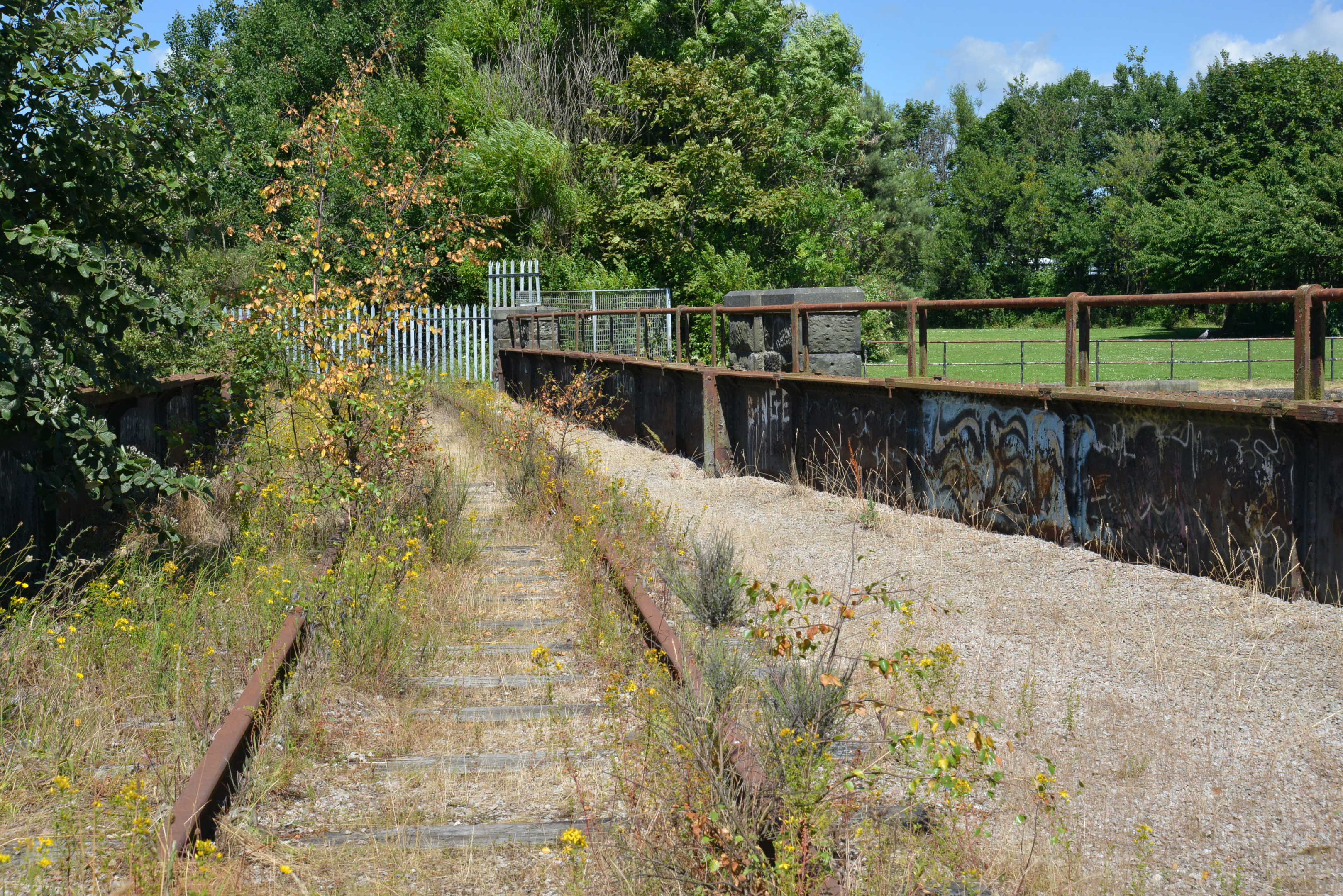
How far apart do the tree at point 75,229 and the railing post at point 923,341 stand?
18.3ft

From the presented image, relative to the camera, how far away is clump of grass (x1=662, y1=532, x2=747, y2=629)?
21.7ft

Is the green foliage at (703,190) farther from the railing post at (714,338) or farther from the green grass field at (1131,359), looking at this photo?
the railing post at (714,338)

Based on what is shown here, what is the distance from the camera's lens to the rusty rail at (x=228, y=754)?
144 inches

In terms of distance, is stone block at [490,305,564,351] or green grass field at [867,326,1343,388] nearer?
stone block at [490,305,564,351]

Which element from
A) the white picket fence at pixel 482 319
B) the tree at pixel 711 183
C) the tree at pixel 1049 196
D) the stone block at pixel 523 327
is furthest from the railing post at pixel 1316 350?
the tree at pixel 1049 196

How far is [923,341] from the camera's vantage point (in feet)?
31.3

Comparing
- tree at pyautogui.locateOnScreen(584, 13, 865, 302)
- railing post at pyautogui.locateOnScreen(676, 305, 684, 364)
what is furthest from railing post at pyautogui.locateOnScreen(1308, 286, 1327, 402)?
tree at pyautogui.locateOnScreen(584, 13, 865, 302)

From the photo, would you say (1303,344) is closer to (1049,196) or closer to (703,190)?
(703,190)

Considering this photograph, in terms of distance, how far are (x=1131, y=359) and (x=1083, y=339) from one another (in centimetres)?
1192

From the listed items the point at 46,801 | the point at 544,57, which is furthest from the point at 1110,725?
the point at 544,57

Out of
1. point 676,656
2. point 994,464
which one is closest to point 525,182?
point 994,464

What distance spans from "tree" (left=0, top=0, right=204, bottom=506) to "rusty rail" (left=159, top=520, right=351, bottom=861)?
4.56ft

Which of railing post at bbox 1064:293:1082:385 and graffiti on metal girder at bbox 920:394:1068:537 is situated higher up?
railing post at bbox 1064:293:1082:385

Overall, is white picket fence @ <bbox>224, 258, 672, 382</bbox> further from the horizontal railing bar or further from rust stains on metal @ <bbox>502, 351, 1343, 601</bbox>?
rust stains on metal @ <bbox>502, 351, 1343, 601</bbox>
